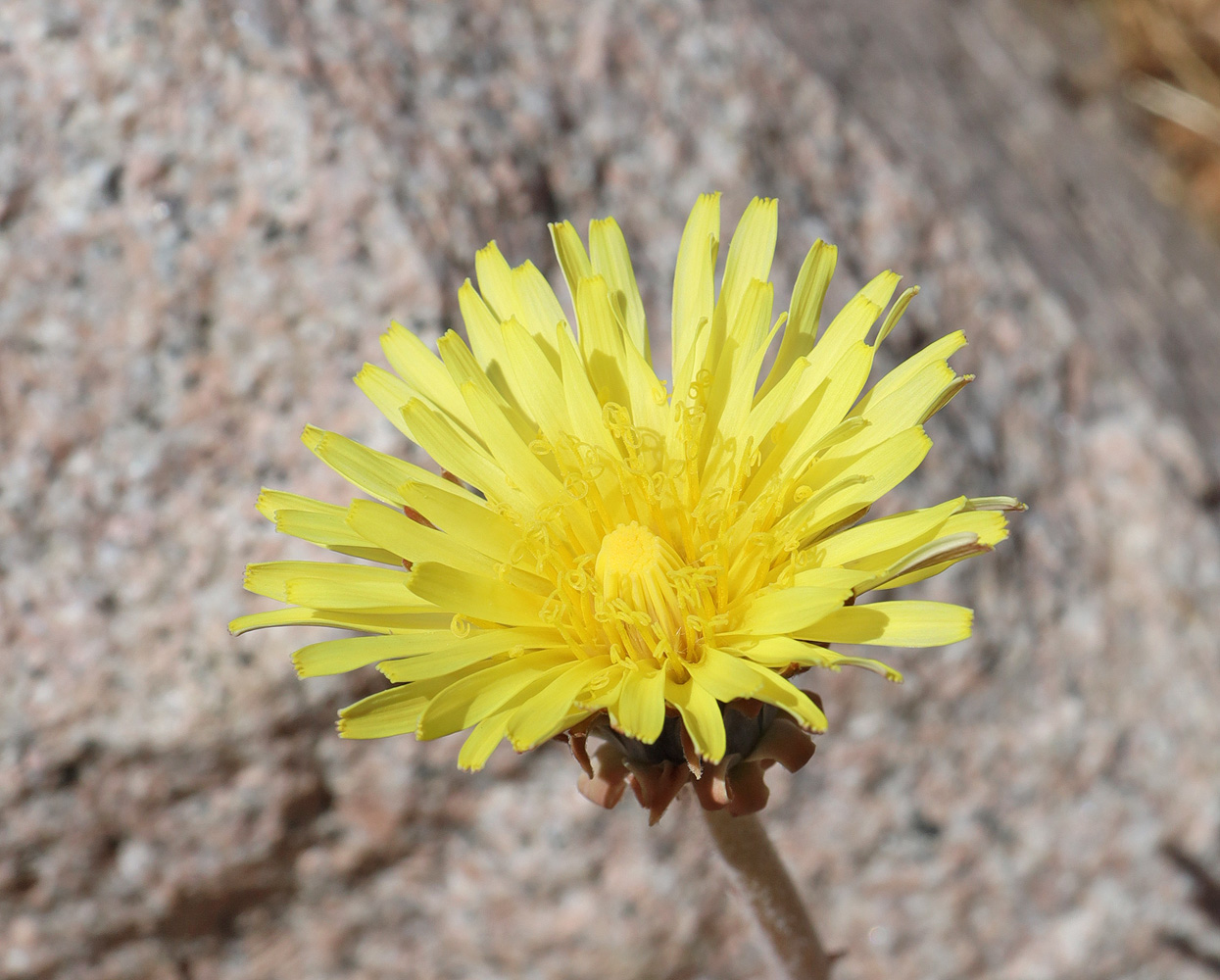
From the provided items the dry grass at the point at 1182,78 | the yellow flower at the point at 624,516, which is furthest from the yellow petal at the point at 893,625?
the dry grass at the point at 1182,78

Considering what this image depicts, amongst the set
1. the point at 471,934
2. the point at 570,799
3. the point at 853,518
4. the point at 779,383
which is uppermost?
the point at 779,383

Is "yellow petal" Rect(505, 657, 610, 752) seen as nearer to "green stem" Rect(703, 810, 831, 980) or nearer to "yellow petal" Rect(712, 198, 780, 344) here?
"green stem" Rect(703, 810, 831, 980)

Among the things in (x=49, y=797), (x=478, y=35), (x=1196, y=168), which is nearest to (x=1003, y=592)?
(x=478, y=35)

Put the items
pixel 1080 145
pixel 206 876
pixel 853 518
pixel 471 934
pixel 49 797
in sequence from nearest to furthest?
pixel 853 518, pixel 49 797, pixel 206 876, pixel 471 934, pixel 1080 145

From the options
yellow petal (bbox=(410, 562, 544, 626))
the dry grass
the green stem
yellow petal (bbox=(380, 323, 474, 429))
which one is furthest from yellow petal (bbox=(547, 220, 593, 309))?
the dry grass

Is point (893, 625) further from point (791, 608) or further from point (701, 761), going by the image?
point (701, 761)

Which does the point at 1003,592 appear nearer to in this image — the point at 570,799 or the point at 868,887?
the point at 868,887
